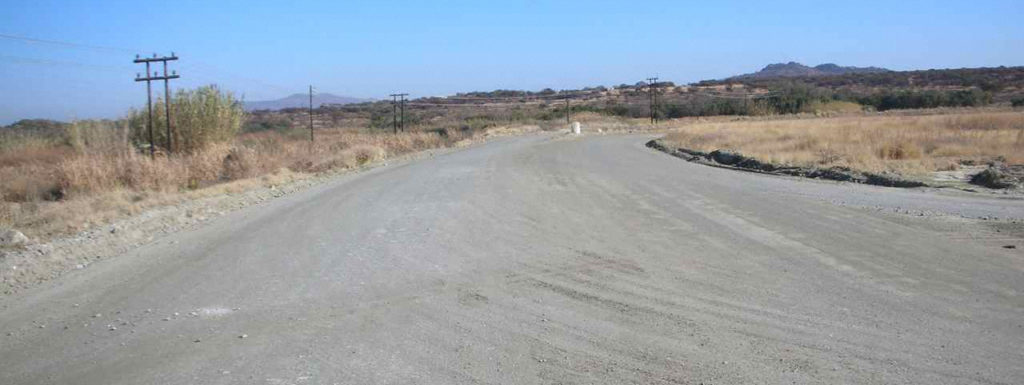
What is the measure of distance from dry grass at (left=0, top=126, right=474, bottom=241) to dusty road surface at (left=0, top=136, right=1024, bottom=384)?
280cm

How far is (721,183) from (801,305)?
12572mm

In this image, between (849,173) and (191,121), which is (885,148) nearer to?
(849,173)

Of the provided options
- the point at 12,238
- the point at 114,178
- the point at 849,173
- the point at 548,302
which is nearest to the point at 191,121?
the point at 114,178

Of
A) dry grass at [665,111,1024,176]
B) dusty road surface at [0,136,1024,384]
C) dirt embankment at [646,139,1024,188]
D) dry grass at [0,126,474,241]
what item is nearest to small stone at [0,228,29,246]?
dry grass at [0,126,474,241]

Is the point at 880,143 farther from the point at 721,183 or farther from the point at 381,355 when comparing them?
the point at 381,355

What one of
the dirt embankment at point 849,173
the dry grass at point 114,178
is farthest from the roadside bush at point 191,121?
the dirt embankment at point 849,173

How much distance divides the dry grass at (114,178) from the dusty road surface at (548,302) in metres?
2.80

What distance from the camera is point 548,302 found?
7730 millimetres

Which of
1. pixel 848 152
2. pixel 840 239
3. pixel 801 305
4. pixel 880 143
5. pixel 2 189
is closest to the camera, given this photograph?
pixel 801 305

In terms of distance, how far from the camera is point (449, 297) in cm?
807

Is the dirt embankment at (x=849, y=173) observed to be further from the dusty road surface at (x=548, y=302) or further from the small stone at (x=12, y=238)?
the small stone at (x=12, y=238)

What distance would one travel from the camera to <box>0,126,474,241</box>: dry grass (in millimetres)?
14664

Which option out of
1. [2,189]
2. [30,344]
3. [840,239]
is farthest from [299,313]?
[2,189]

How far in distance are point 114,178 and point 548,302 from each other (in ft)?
51.6
